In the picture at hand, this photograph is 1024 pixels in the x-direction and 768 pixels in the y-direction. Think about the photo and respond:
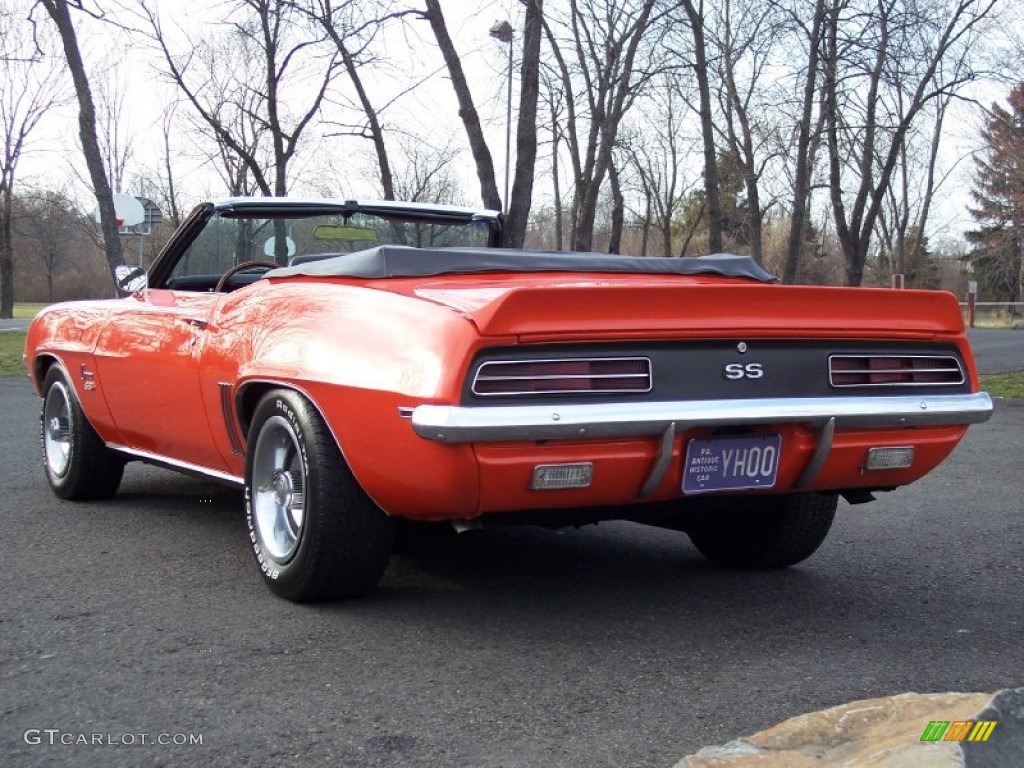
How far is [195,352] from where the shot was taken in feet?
14.2

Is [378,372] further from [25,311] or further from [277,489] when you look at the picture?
[25,311]

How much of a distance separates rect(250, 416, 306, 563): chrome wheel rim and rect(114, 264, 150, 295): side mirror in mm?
1703

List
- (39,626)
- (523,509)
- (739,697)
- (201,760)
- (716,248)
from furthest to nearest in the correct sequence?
(716,248)
(39,626)
(523,509)
(739,697)
(201,760)

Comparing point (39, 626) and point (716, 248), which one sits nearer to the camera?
point (39, 626)

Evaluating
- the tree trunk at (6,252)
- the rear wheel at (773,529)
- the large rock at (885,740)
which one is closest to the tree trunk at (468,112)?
the rear wheel at (773,529)

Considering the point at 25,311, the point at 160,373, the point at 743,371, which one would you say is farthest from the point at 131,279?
the point at 25,311

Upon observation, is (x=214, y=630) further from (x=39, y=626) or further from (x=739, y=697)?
(x=739, y=697)

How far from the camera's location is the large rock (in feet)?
6.41

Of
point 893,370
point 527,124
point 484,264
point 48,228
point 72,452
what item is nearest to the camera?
point 893,370

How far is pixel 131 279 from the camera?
5.31 metres

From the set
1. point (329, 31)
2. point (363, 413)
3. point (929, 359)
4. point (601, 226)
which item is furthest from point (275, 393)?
point (601, 226)

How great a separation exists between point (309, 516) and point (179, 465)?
154 cm

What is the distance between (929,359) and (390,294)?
5.68 ft

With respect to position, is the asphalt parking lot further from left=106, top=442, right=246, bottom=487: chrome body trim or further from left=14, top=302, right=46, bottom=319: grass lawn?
left=14, top=302, right=46, bottom=319: grass lawn
